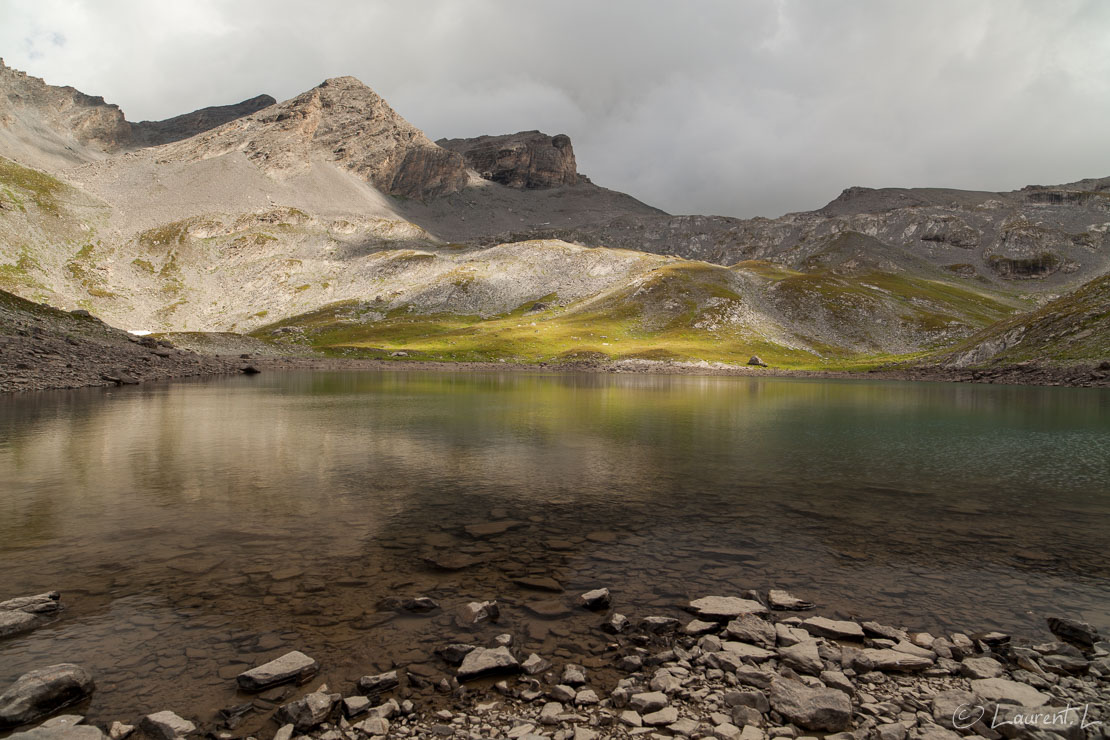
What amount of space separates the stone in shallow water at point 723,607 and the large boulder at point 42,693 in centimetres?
1172

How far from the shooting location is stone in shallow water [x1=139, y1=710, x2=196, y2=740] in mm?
8297

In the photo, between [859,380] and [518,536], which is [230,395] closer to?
[518,536]

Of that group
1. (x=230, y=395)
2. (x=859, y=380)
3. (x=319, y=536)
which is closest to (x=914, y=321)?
(x=859, y=380)

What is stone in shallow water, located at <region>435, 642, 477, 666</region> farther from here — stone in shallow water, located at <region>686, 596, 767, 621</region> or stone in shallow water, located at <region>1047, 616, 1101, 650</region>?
stone in shallow water, located at <region>1047, 616, 1101, 650</region>

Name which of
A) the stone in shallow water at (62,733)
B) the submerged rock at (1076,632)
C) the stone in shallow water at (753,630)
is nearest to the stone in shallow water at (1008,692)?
the submerged rock at (1076,632)

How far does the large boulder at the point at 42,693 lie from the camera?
8.58 metres

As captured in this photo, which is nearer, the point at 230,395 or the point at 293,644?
the point at 293,644

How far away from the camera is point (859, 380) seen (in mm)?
113000

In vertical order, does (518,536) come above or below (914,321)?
below

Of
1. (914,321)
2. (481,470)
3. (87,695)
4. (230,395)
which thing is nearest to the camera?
(87,695)

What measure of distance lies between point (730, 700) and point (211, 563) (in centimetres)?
1383

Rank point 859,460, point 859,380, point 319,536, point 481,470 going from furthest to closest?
1. point 859,380
2. point 859,460
3. point 481,470
4. point 319,536

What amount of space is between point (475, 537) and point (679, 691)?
31.1 ft

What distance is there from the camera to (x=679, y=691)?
384 inches
